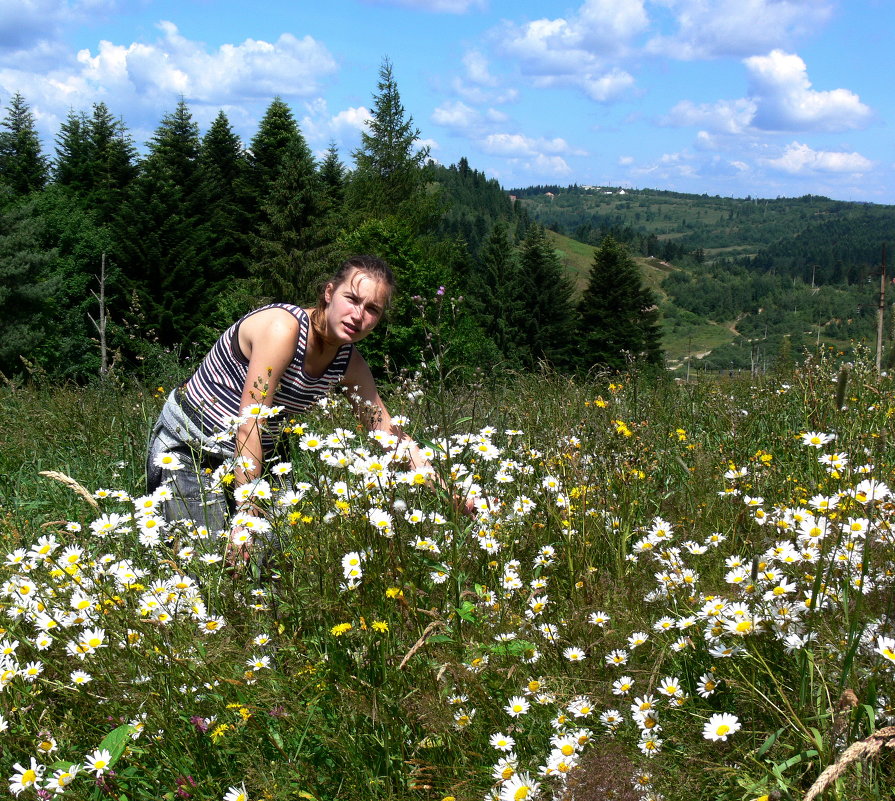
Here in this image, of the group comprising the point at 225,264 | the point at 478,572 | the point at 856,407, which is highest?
the point at 225,264

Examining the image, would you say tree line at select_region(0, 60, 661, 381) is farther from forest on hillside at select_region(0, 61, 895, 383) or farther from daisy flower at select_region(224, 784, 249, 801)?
daisy flower at select_region(224, 784, 249, 801)

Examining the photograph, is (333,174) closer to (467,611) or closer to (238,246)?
(238,246)

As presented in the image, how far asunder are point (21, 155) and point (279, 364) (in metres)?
59.8

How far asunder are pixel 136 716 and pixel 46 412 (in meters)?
4.25

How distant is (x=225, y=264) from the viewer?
1805 inches

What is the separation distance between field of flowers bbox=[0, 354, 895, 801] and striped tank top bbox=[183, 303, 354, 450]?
2.84 ft

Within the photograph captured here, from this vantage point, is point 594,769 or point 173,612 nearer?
point 594,769

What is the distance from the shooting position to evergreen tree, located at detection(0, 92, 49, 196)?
169ft

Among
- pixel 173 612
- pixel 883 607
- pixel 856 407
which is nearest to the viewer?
pixel 883 607

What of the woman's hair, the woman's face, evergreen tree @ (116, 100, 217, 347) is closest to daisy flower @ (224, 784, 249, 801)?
the woman's face

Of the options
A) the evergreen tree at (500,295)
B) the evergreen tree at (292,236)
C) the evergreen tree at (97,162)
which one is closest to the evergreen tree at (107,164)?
the evergreen tree at (97,162)

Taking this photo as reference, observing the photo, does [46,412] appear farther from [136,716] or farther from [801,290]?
[801,290]

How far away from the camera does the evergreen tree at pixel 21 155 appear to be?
5156 centimetres

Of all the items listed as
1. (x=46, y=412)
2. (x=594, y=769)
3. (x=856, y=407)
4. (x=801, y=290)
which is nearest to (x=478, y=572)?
(x=594, y=769)
